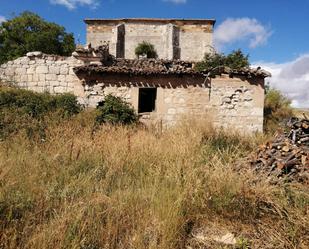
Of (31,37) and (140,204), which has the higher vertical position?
(31,37)

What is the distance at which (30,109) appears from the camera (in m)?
9.63

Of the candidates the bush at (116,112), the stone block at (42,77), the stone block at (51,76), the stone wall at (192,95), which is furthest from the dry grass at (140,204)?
the stone block at (42,77)

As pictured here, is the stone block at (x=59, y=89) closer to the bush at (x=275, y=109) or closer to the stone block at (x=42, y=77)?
the stone block at (x=42, y=77)

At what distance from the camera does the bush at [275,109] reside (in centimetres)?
1258

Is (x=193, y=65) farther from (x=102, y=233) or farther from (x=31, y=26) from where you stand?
(x=31, y=26)

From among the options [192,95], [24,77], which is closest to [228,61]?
[192,95]

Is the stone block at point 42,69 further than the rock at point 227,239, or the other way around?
the stone block at point 42,69

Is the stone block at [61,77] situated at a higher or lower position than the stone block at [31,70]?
lower

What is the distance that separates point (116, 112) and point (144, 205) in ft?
25.1

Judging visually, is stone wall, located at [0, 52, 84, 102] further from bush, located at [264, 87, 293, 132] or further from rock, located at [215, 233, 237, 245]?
rock, located at [215, 233, 237, 245]

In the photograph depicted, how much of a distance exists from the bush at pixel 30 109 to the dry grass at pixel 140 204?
118 inches

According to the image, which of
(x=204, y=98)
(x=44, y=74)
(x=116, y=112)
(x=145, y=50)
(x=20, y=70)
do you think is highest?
(x=145, y=50)

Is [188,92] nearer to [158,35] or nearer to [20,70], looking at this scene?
[20,70]

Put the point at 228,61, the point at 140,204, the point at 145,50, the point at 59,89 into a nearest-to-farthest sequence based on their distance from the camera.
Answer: the point at 140,204, the point at 59,89, the point at 228,61, the point at 145,50
